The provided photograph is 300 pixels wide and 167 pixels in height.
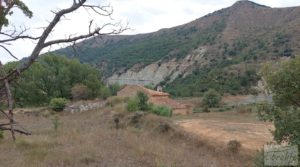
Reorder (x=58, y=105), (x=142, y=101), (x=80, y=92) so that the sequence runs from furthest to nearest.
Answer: (x=80, y=92) < (x=58, y=105) < (x=142, y=101)

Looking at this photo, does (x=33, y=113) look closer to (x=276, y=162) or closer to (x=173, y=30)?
(x=276, y=162)

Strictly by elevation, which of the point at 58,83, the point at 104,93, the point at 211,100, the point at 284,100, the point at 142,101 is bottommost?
the point at 211,100

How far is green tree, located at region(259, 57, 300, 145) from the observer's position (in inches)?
391

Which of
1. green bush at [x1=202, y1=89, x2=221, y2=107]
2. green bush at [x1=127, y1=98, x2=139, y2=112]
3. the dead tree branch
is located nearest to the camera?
the dead tree branch

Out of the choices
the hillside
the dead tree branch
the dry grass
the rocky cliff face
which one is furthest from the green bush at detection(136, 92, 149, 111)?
the rocky cliff face

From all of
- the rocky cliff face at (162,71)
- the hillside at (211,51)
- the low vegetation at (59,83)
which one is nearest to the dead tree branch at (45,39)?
the low vegetation at (59,83)

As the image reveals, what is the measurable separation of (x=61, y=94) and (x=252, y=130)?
33.8m

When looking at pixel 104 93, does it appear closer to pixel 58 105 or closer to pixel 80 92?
pixel 80 92

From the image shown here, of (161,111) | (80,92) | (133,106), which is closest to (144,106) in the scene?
(161,111)

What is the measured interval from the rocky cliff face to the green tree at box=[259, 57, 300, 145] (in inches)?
3055

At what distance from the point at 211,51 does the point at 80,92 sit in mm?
41815

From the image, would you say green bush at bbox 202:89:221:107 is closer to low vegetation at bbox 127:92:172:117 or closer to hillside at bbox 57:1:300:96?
hillside at bbox 57:1:300:96

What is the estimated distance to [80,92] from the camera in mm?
54750

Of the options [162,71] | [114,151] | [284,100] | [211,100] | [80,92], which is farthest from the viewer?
[162,71]
